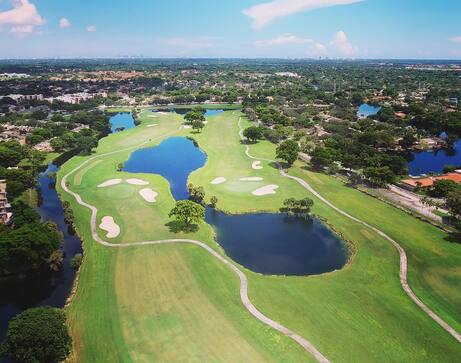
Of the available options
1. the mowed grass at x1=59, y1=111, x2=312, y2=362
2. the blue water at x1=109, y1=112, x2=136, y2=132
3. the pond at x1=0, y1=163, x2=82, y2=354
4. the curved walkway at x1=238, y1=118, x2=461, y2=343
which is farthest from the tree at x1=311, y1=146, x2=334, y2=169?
the blue water at x1=109, y1=112, x2=136, y2=132

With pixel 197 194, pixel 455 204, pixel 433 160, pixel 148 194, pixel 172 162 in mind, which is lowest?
pixel 433 160

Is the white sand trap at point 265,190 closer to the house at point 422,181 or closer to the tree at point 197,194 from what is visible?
the tree at point 197,194

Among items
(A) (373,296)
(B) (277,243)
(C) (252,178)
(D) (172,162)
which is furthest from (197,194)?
(A) (373,296)

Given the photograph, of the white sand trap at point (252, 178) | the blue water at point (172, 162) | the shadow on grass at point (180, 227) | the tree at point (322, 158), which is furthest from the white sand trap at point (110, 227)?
the tree at point (322, 158)

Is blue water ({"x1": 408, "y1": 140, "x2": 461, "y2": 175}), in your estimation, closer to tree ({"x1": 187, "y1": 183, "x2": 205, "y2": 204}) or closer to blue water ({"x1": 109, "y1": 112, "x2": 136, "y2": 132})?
tree ({"x1": 187, "y1": 183, "x2": 205, "y2": 204})

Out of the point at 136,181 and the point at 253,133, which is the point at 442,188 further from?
the point at 136,181

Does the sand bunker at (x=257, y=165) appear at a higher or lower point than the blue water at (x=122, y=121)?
higher
